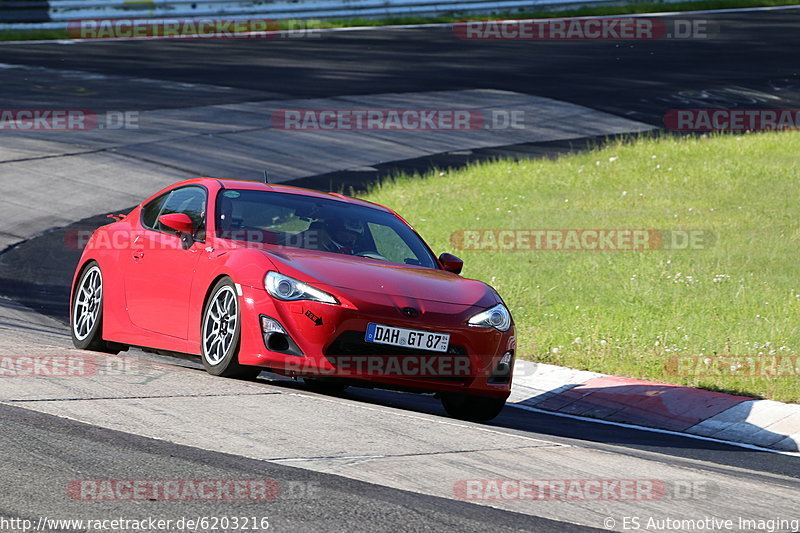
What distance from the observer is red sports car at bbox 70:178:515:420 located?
314 inches

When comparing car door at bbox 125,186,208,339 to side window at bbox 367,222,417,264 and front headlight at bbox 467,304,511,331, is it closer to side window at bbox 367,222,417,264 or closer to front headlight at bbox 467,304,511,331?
side window at bbox 367,222,417,264

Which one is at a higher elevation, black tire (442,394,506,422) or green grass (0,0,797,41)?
green grass (0,0,797,41)

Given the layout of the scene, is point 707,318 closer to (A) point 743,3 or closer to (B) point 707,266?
(B) point 707,266

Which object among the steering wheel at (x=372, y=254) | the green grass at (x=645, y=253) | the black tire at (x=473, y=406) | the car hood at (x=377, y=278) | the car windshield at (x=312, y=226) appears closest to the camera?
the car hood at (x=377, y=278)

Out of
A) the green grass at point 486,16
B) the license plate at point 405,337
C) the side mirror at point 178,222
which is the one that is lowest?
the license plate at point 405,337

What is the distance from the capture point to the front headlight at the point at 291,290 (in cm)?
799

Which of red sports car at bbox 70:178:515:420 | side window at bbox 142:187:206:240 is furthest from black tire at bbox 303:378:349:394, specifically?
side window at bbox 142:187:206:240

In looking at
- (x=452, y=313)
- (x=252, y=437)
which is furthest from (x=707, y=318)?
(x=252, y=437)

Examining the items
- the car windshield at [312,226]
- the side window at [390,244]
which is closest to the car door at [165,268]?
the car windshield at [312,226]

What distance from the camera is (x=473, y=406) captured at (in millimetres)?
8828

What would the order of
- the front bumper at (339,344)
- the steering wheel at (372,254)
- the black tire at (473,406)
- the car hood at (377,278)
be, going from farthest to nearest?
the steering wheel at (372,254)
the black tire at (473,406)
the car hood at (377,278)
the front bumper at (339,344)

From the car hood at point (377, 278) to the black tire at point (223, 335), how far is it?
0.39m

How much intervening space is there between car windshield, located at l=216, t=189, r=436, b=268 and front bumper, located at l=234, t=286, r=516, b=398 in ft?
3.11

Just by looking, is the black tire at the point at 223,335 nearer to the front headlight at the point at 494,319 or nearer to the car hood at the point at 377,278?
the car hood at the point at 377,278
